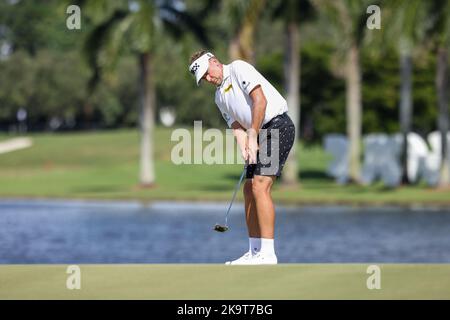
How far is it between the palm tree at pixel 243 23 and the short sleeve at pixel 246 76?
36329 millimetres

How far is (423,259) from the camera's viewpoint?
27.0 meters

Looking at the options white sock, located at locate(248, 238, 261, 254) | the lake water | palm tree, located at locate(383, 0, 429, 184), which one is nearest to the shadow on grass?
palm tree, located at locate(383, 0, 429, 184)

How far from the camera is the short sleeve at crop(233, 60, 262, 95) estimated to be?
12547 mm

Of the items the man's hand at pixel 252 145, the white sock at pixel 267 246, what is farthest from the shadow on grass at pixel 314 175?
the man's hand at pixel 252 145

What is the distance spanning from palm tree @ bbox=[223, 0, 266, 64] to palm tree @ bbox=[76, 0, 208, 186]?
15.6ft

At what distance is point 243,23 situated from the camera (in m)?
49.5

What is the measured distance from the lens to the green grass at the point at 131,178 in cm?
4944

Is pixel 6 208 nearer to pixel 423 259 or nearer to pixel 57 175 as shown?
pixel 423 259

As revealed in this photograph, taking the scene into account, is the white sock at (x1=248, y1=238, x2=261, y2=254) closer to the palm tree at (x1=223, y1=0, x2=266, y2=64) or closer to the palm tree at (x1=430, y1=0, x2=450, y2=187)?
the palm tree at (x1=430, y1=0, x2=450, y2=187)

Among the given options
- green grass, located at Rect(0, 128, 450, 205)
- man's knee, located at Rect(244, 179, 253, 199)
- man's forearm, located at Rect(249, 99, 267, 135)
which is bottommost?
green grass, located at Rect(0, 128, 450, 205)

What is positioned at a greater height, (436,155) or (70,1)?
(70,1)

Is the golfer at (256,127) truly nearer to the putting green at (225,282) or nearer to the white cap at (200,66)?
the white cap at (200,66)

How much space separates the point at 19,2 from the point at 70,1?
9091 cm
